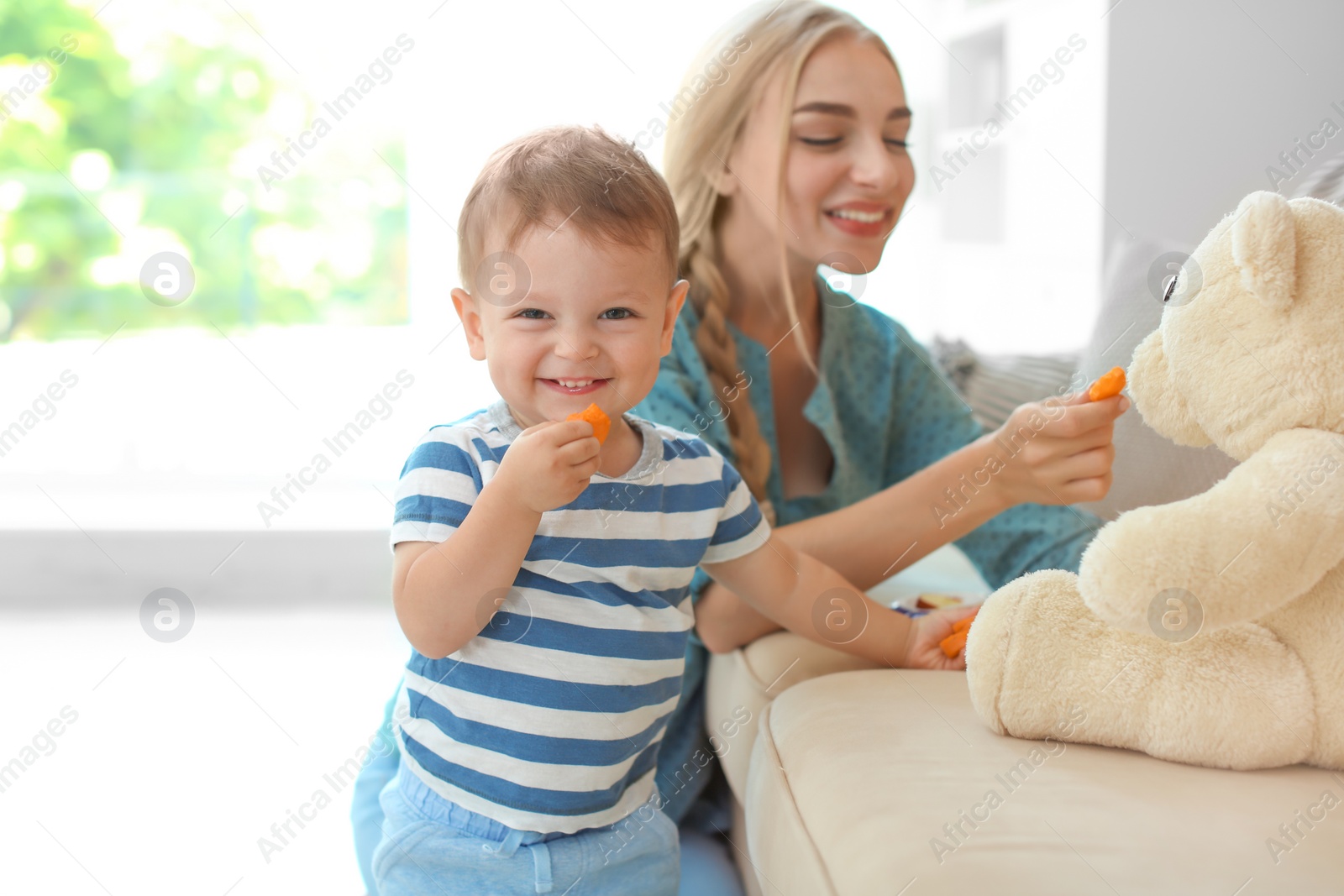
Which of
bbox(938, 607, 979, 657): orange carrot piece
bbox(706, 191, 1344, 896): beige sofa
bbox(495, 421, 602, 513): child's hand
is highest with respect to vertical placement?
bbox(495, 421, 602, 513): child's hand

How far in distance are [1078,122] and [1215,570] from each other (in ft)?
6.17

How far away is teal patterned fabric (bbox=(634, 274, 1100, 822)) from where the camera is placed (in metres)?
1.18

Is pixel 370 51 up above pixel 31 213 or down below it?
above

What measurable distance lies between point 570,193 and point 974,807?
50 cm

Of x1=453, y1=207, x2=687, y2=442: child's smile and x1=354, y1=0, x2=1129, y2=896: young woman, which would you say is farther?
x1=354, y1=0, x2=1129, y2=896: young woman

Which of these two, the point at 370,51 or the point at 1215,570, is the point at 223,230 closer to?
the point at 370,51

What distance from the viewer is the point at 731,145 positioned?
125cm

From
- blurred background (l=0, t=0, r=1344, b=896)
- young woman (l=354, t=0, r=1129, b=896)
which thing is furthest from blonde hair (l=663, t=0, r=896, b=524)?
blurred background (l=0, t=0, r=1344, b=896)

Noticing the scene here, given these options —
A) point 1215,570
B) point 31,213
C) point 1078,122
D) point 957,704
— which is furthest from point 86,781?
point 1078,122

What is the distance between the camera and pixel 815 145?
1.19m

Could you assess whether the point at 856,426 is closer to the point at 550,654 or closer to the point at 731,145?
the point at 731,145

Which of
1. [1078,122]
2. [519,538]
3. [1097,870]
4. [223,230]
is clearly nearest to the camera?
[1097,870]

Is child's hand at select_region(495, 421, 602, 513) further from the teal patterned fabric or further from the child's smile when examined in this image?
the teal patterned fabric

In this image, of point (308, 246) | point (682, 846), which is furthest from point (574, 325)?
point (308, 246)
